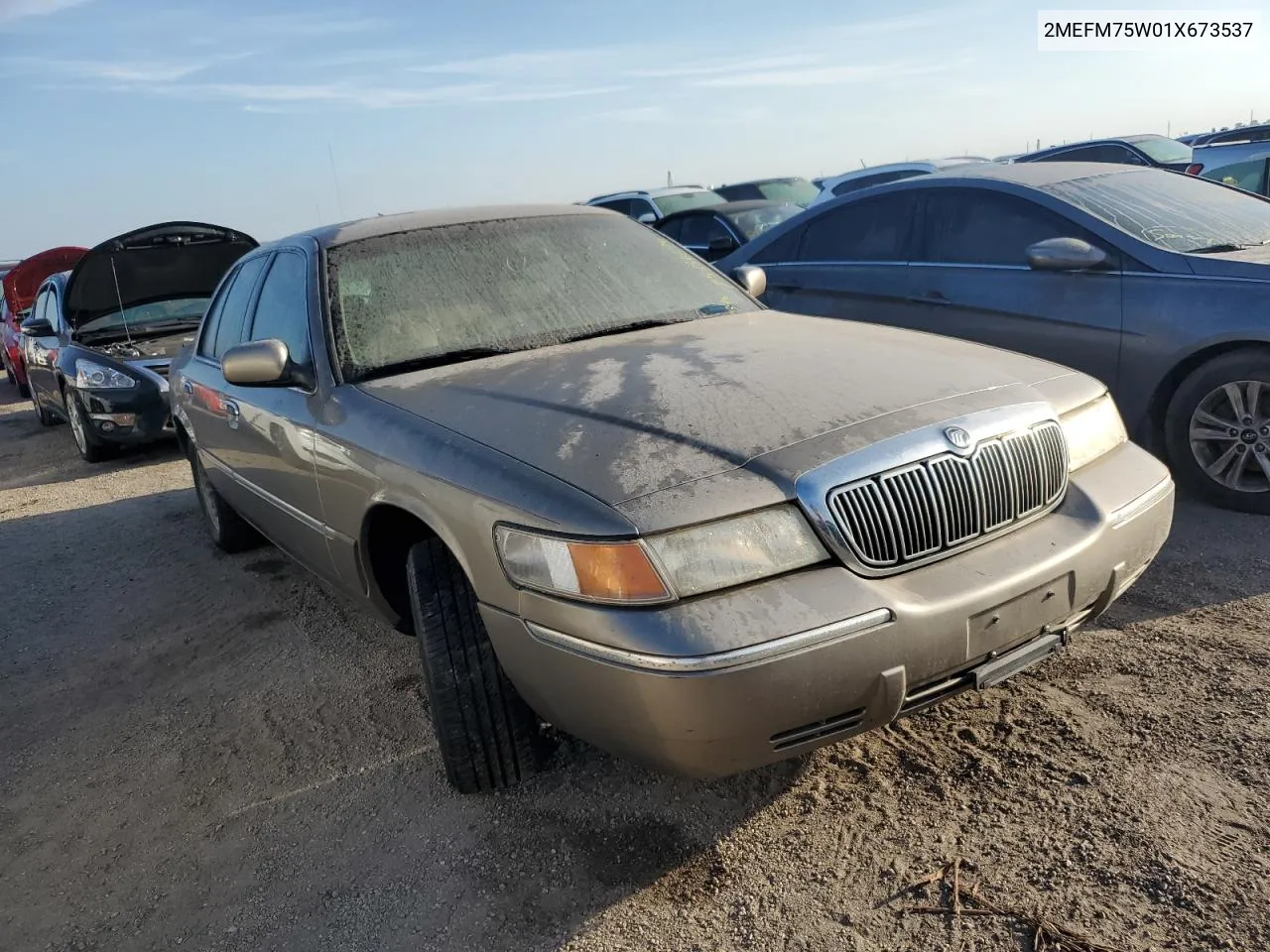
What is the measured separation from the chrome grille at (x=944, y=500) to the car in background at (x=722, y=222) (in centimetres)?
767

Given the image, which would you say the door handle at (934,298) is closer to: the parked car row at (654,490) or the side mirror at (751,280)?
the side mirror at (751,280)

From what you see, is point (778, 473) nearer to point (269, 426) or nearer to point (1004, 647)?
point (1004, 647)

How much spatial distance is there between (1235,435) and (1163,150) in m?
9.55

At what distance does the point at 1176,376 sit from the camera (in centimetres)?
425

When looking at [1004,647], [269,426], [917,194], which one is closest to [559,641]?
[1004,647]

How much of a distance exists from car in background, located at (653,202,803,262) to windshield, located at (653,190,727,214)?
13.0 ft

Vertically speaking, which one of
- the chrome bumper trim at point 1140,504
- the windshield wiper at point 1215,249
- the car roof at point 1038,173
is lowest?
the chrome bumper trim at point 1140,504

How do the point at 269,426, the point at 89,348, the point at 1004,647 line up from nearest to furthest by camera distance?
the point at 1004,647 < the point at 269,426 < the point at 89,348

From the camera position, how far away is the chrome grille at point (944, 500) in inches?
83.7

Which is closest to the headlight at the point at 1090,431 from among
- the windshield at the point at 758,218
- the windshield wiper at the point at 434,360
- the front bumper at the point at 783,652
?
the front bumper at the point at 783,652

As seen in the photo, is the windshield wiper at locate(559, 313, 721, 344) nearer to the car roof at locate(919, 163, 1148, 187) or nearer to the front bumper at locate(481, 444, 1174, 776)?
the front bumper at locate(481, 444, 1174, 776)

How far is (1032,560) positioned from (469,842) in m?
1.58

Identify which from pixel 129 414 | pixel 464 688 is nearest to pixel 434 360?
pixel 464 688

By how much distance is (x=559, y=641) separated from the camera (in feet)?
6.84
